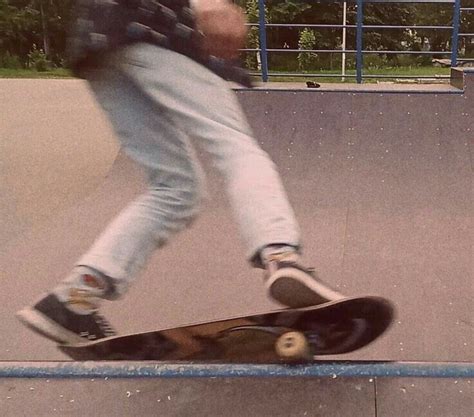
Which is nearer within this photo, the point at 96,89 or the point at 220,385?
the point at 96,89

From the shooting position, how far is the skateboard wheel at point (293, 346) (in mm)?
1657

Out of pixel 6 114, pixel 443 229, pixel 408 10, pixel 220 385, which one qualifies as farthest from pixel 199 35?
pixel 408 10

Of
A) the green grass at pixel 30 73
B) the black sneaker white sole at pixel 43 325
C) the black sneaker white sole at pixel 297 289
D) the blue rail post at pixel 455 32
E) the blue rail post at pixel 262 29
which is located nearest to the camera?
the black sneaker white sole at pixel 297 289

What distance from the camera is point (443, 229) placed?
126 inches

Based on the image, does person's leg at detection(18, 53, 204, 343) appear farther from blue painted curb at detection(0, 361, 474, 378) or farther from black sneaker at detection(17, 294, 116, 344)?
blue painted curb at detection(0, 361, 474, 378)

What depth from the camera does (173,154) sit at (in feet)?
6.17

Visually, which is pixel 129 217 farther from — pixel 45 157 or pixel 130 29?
pixel 45 157

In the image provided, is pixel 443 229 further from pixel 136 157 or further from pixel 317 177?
pixel 136 157

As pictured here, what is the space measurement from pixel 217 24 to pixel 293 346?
0.91 meters

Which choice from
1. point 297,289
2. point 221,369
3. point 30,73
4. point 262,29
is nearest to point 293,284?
point 297,289

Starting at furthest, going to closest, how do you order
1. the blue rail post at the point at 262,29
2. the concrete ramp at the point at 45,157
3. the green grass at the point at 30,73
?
the green grass at the point at 30,73 → the blue rail post at the point at 262,29 → the concrete ramp at the point at 45,157

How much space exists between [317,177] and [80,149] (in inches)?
97.6

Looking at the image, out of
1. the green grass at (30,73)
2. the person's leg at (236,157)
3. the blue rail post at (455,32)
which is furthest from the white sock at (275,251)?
the green grass at (30,73)

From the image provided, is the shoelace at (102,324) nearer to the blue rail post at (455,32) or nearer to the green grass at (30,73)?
the blue rail post at (455,32)
